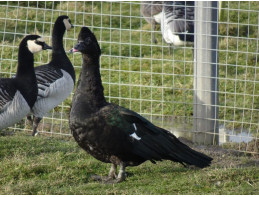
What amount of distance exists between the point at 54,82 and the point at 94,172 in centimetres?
288

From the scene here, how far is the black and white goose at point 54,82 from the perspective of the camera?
9.16 meters

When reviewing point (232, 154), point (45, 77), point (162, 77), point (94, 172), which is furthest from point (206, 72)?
point (94, 172)

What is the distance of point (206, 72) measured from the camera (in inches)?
345

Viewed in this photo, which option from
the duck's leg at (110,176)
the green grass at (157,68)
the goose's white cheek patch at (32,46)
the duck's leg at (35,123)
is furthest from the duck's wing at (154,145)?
the duck's leg at (35,123)

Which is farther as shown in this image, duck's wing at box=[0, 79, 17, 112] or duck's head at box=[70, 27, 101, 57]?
duck's wing at box=[0, 79, 17, 112]

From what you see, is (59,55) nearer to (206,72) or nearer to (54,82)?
(54,82)

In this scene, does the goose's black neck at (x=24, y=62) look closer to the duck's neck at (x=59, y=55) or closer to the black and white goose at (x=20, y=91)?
the black and white goose at (x=20, y=91)

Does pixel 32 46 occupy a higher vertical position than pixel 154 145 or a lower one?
higher

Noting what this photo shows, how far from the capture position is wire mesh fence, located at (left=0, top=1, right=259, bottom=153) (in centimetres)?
895

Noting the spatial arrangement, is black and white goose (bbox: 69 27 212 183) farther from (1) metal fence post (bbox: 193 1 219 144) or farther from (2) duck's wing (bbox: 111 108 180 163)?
(1) metal fence post (bbox: 193 1 219 144)

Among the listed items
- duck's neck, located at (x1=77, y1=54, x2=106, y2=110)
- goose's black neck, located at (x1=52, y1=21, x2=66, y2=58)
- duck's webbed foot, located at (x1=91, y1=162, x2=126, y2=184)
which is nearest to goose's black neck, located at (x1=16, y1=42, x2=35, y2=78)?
goose's black neck, located at (x1=52, y1=21, x2=66, y2=58)

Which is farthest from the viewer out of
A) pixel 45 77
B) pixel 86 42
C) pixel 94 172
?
pixel 45 77

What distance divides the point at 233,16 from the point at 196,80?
6912mm

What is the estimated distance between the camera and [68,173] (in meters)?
6.49
